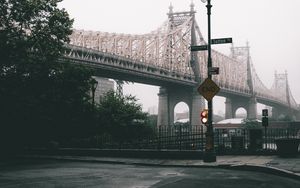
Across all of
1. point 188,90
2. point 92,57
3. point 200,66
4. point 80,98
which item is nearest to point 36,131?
point 80,98

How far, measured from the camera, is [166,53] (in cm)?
10250

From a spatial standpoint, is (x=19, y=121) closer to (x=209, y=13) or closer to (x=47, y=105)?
(x=47, y=105)

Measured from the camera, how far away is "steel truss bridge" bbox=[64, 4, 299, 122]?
70875 millimetres

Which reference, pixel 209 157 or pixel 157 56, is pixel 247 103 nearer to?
pixel 157 56

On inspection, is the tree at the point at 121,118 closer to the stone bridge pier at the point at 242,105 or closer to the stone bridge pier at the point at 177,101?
the stone bridge pier at the point at 177,101

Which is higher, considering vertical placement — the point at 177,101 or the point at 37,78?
the point at 177,101

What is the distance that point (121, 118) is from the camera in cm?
→ 4559

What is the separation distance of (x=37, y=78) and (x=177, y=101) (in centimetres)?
7355

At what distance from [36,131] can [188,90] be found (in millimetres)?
70281

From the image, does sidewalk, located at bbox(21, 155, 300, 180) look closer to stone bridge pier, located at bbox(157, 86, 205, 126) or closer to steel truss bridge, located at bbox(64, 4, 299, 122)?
steel truss bridge, located at bbox(64, 4, 299, 122)

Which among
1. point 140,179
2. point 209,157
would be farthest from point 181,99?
point 140,179

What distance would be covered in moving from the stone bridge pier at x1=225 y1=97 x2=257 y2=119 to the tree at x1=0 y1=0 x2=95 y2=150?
337ft

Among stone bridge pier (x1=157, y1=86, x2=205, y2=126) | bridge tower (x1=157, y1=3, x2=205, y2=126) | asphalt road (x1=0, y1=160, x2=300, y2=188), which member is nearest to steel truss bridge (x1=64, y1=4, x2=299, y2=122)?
bridge tower (x1=157, y1=3, x2=205, y2=126)


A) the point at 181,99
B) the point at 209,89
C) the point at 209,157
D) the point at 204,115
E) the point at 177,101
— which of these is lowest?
the point at 209,157
